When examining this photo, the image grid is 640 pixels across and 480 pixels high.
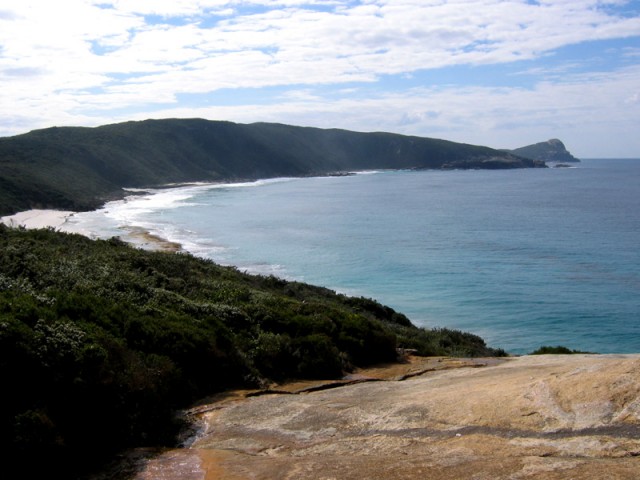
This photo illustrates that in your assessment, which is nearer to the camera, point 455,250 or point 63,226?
point 455,250

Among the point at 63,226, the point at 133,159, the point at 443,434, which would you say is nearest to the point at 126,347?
the point at 443,434

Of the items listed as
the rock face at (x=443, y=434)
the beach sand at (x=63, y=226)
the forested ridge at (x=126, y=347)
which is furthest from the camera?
the beach sand at (x=63, y=226)

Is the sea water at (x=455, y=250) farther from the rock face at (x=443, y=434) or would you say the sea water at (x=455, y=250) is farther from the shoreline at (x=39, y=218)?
the rock face at (x=443, y=434)

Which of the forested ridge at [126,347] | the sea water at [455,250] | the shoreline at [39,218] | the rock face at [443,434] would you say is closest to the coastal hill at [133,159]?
the shoreline at [39,218]

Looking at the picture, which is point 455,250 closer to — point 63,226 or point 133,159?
point 63,226

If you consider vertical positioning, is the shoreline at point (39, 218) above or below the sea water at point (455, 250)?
above

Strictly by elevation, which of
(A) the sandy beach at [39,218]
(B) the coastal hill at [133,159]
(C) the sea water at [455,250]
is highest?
(B) the coastal hill at [133,159]

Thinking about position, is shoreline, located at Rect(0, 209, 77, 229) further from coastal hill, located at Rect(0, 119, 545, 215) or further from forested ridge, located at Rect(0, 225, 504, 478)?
forested ridge, located at Rect(0, 225, 504, 478)
